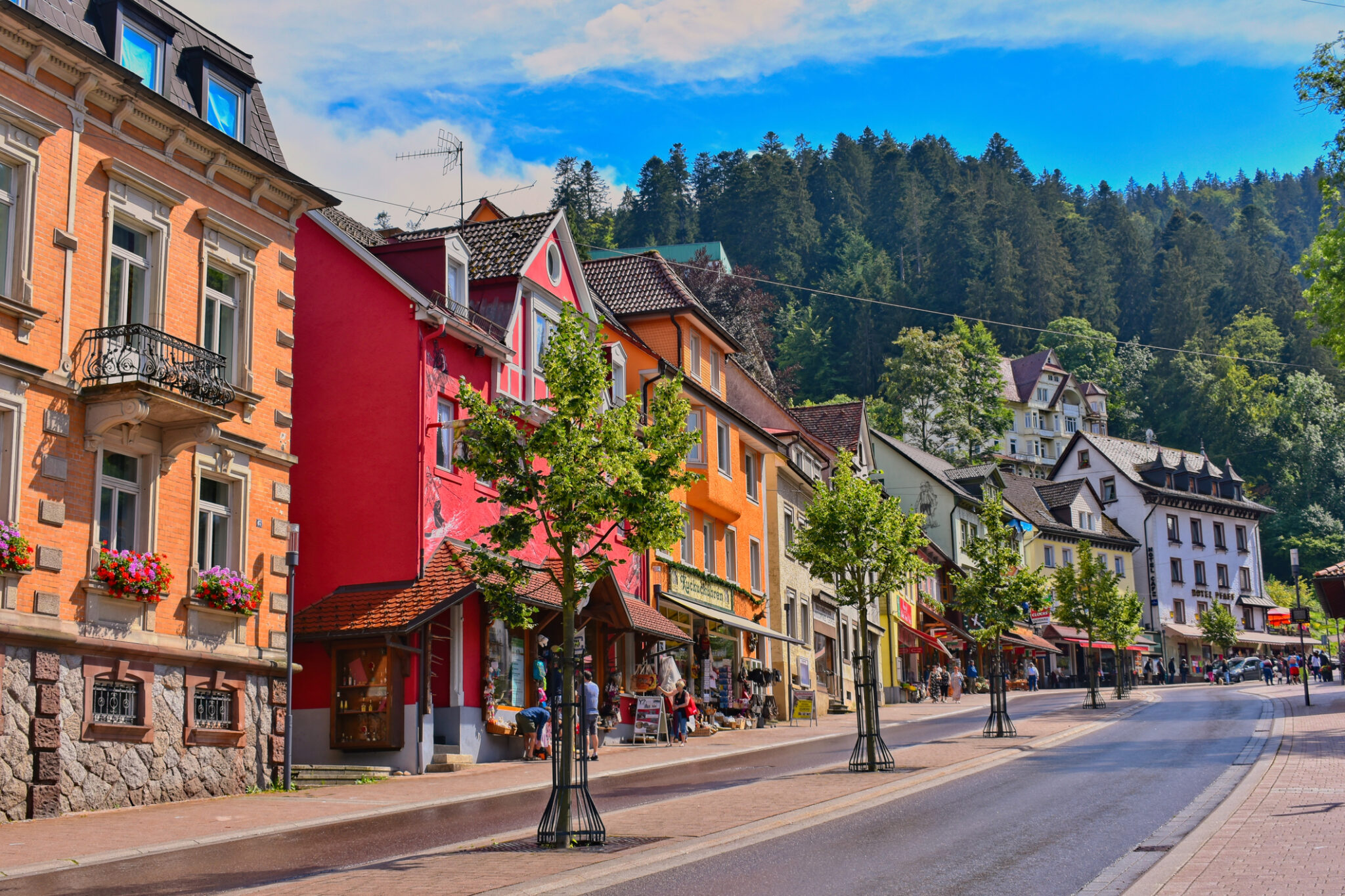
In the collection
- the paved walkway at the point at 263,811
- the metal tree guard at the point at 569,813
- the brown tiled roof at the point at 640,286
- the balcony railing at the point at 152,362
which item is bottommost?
the paved walkway at the point at 263,811

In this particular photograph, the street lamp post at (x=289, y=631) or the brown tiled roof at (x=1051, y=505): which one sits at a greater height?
the brown tiled roof at (x=1051, y=505)

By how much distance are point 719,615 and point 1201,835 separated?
24815 mm

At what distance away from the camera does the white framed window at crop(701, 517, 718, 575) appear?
38.6 metres

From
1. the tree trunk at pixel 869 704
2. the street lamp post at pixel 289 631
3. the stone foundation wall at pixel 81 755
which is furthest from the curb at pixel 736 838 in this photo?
the street lamp post at pixel 289 631

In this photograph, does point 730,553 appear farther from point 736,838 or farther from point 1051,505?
point 1051,505

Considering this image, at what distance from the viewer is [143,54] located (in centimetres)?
1916

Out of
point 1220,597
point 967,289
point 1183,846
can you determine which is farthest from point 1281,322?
point 1183,846

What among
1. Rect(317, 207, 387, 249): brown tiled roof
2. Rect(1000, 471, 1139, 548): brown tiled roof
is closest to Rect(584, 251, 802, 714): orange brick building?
Rect(317, 207, 387, 249): brown tiled roof

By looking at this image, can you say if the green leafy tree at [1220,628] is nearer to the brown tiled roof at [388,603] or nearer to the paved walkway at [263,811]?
the paved walkway at [263,811]

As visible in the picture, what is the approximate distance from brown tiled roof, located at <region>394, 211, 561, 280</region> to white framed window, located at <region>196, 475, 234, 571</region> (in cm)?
932

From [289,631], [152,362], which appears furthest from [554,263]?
[152,362]

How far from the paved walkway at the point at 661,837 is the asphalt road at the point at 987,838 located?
387 millimetres

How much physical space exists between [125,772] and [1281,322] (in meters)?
139

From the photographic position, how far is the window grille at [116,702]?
666 inches
